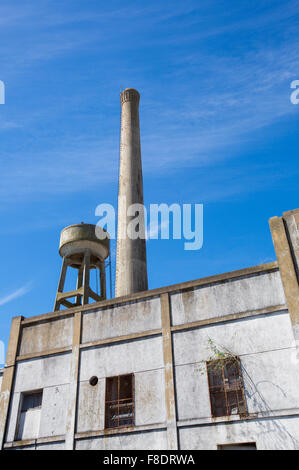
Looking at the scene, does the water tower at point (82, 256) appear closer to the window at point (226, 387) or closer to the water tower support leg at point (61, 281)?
the water tower support leg at point (61, 281)

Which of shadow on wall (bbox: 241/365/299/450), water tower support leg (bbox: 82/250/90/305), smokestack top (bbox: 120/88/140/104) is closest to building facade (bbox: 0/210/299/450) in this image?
shadow on wall (bbox: 241/365/299/450)

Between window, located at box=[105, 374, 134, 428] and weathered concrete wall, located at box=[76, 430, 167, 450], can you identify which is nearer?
weathered concrete wall, located at box=[76, 430, 167, 450]

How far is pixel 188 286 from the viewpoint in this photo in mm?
13320

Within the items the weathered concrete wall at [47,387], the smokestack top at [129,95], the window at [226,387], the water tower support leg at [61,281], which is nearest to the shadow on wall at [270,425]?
the window at [226,387]

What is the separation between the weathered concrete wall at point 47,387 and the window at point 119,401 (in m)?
1.38

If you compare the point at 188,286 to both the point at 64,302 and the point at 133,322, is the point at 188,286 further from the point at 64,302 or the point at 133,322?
the point at 64,302

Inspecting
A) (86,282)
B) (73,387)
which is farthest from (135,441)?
(86,282)

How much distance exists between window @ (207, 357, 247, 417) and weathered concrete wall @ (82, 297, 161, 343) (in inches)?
85.2

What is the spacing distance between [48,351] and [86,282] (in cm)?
374

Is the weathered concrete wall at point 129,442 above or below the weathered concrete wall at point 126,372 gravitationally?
A: below

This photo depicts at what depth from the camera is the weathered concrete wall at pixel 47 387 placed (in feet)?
43.2

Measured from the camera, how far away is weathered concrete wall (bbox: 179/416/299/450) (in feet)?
34.4

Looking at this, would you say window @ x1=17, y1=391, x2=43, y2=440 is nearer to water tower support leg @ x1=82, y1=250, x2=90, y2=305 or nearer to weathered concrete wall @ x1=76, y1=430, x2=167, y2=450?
weathered concrete wall @ x1=76, y1=430, x2=167, y2=450

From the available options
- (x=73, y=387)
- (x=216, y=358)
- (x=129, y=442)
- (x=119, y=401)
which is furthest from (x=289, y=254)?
(x=73, y=387)
